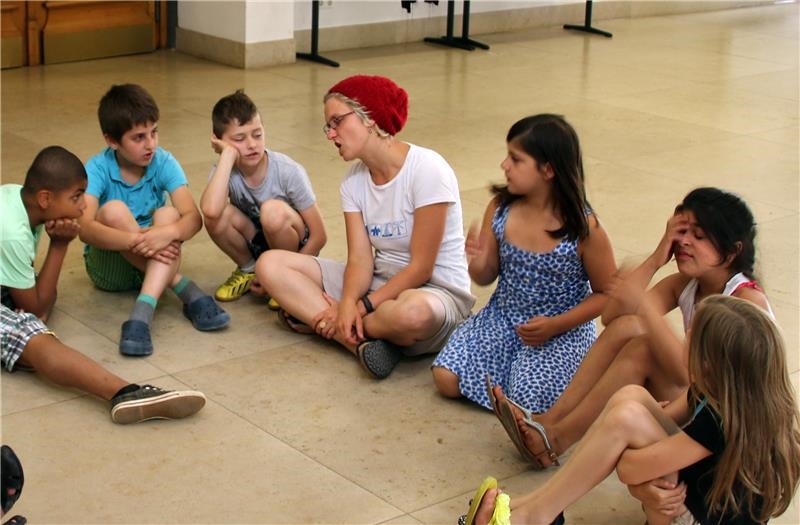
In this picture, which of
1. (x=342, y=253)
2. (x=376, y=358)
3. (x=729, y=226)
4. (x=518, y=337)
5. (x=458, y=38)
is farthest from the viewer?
(x=458, y=38)

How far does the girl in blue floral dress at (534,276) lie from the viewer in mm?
3438

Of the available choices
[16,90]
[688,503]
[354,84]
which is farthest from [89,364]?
[16,90]

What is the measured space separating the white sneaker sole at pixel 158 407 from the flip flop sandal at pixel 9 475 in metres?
0.79

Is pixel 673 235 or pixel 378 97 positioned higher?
pixel 378 97

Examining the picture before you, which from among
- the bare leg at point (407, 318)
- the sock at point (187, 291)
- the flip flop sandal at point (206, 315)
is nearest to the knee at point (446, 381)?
the bare leg at point (407, 318)

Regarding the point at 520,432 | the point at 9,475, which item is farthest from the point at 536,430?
the point at 9,475

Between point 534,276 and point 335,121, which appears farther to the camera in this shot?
point 335,121

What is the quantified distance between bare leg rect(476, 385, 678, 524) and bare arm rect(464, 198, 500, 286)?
90cm

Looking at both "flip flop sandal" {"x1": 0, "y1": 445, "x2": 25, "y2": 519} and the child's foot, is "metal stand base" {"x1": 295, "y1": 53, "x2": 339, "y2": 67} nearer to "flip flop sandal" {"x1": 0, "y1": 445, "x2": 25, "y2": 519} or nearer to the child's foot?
the child's foot

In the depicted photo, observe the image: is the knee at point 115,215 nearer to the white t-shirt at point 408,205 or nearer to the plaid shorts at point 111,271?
the plaid shorts at point 111,271

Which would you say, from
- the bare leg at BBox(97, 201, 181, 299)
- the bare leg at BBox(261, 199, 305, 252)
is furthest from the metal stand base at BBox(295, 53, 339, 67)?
the bare leg at BBox(97, 201, 181, 299)

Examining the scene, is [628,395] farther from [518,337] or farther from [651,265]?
[518,337]

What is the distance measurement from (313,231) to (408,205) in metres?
0.62

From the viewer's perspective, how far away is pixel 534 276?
11.7ft
